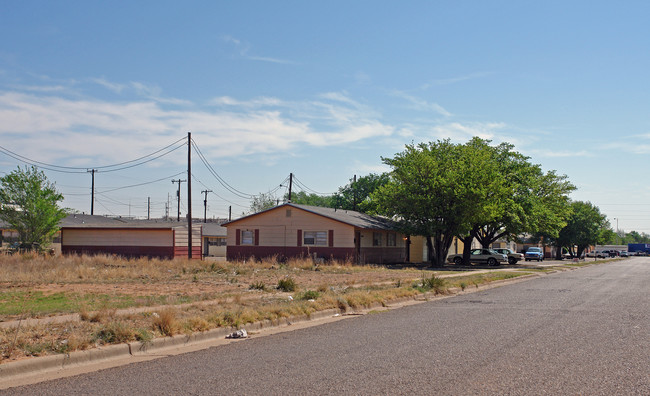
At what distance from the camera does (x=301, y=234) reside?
4322 centimetres

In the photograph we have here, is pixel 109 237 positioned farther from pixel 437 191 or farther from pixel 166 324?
pixel 166 324

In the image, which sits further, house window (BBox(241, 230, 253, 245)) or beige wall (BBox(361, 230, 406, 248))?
house window (BBox(241, 230, 253, 245))

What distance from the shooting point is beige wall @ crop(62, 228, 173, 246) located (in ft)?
158

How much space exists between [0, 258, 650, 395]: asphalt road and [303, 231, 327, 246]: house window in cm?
2806

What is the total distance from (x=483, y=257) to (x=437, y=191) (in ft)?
43.9

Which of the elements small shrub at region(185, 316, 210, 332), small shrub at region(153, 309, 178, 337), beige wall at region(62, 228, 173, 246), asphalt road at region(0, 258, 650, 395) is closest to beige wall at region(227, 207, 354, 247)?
beige wall at region(62, 228, 173, 246)

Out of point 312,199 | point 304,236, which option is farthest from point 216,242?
point 312,199

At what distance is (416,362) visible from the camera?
8922mm

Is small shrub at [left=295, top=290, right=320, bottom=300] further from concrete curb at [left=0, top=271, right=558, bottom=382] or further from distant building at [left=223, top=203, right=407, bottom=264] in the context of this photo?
distant building at [left=223, top=203, right=407, bottom=264]

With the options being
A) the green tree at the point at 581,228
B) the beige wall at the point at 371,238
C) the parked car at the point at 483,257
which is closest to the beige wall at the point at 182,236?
the beige wall at the point at 371,238

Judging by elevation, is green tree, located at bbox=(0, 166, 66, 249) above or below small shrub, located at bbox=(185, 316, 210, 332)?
above

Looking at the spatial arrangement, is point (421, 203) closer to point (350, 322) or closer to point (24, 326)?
point (350, 322)

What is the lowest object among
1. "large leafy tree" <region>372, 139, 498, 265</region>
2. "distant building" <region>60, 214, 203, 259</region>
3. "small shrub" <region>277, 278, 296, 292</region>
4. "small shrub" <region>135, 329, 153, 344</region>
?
"small shrub" <region>135, 329, 153, 344</region>

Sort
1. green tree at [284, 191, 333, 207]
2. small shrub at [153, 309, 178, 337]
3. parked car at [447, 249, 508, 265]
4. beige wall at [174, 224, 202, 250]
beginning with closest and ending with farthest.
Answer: small shrub at [153, 309, 178, 337], beige wall at [174, 224, 202, 250], parked car at [447, 249, 508, 265], green tree at [284, 191, 333, 207]
